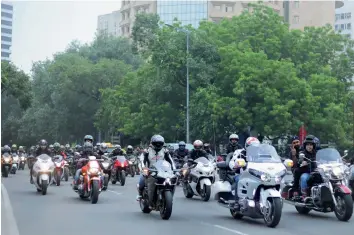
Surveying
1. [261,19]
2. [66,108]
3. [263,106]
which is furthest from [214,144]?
[66,108]

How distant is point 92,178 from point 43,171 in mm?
3299

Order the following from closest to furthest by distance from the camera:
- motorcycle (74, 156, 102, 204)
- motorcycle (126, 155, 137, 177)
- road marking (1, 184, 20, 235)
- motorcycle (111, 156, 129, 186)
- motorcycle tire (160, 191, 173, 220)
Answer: road marking (1, 184, 20, 235) < motorcycle tire (160, 191, 173, 220) < motorcycle (74, 156, 102, 204) < motorcycle (111, 156, 129, 186) < motorcycle (126, 155, 137, 177)

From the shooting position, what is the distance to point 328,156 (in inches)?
544

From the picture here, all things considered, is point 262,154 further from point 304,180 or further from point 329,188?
point 304,180

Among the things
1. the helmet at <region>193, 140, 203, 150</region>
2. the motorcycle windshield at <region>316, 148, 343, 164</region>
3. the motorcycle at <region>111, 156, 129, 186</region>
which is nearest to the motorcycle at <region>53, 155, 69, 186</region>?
the motorcycle at <region>111, 156, 129, 186</region>

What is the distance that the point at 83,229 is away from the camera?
11711mm

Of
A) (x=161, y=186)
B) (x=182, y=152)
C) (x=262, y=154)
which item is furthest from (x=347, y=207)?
(x=182, y=152)

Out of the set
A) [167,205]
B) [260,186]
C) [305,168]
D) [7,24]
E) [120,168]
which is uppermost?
[7,24]

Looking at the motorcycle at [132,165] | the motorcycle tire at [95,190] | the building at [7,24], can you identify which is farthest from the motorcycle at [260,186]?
the motorcycle at [132,165]

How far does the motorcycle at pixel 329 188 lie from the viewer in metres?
13.0

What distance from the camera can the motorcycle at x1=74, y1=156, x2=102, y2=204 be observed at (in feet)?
55.5

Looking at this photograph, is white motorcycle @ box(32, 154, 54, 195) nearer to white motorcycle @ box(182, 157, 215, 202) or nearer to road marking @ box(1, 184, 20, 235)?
road marking @ box(1, 184, 20, 235)

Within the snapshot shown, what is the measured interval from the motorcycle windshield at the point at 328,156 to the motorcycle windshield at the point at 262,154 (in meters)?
1.43

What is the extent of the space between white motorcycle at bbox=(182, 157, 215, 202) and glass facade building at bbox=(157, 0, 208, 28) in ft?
257
